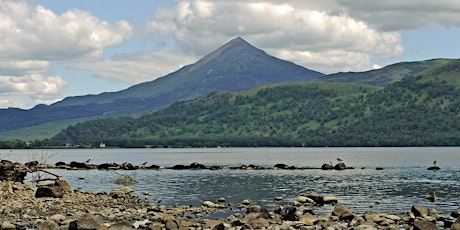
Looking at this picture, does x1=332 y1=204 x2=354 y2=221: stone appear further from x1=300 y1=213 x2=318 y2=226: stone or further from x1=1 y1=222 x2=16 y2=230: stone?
x1=1 y1=222 x2=16 y2=230: stone

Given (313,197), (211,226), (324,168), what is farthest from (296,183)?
(211,226)

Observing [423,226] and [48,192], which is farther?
[48,192]


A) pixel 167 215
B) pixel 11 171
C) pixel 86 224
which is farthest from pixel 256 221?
pixel 11 171

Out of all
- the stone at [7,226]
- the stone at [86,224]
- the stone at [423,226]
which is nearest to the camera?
the stone at [86,224]

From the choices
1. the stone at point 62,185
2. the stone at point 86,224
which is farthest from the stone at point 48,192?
the stone at point 86,224

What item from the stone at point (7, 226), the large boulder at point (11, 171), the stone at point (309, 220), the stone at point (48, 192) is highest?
the large boulder at point (11, 171)

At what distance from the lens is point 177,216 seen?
5331 centimetres

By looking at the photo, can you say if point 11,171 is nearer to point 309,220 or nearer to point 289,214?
point 289,214

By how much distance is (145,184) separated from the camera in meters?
94.8

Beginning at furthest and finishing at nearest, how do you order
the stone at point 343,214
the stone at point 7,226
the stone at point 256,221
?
the stone at point 343,214, the stone at point 256,221, the stone at point 7,226

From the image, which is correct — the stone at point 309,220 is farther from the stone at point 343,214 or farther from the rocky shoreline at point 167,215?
the stone at point 343,214

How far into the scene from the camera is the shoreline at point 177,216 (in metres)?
44.9

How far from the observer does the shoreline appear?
1769 inches

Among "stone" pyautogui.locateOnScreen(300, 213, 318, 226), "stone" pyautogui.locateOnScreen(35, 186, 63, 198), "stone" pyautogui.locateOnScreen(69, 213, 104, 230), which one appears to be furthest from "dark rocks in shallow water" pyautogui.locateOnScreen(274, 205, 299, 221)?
"stone" pyautogui.locateOnScreen(35, 186, 63, 198)
